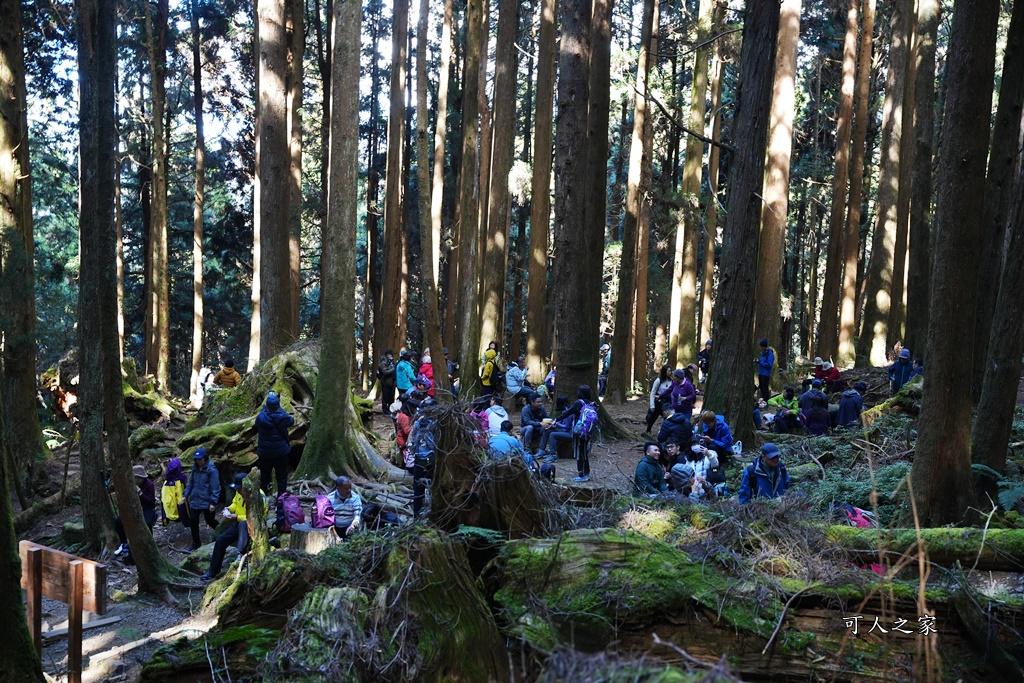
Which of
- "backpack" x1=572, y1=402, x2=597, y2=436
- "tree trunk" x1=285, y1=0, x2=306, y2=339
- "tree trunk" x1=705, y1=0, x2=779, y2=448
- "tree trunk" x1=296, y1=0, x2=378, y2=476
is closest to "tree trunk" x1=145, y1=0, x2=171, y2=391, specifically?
"tree trunk" x1=285, y1=0, x2=306, y2=339

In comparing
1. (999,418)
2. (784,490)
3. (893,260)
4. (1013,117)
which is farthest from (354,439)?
(893,260)

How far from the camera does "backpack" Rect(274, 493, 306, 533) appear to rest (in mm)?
11180

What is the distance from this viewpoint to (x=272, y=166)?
16109mm

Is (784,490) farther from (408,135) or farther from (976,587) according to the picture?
(408,135)

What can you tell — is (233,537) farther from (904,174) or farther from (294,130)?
(904,174)

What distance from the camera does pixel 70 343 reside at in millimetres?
23438

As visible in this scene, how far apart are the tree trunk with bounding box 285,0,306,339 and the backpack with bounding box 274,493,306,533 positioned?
12642mm

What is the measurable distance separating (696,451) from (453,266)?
2188 cm

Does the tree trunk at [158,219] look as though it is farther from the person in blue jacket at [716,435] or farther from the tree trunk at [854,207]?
the tree trunk at [854,207]

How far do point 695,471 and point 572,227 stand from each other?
563cm

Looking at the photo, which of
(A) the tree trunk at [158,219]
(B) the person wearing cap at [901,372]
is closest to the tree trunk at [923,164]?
(B) the person wearing cap at [901,372]

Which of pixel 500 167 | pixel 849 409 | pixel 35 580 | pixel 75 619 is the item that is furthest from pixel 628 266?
pixel 75 619

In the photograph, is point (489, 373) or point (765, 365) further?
point (765, 365)

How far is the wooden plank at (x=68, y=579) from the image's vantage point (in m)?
6.67
